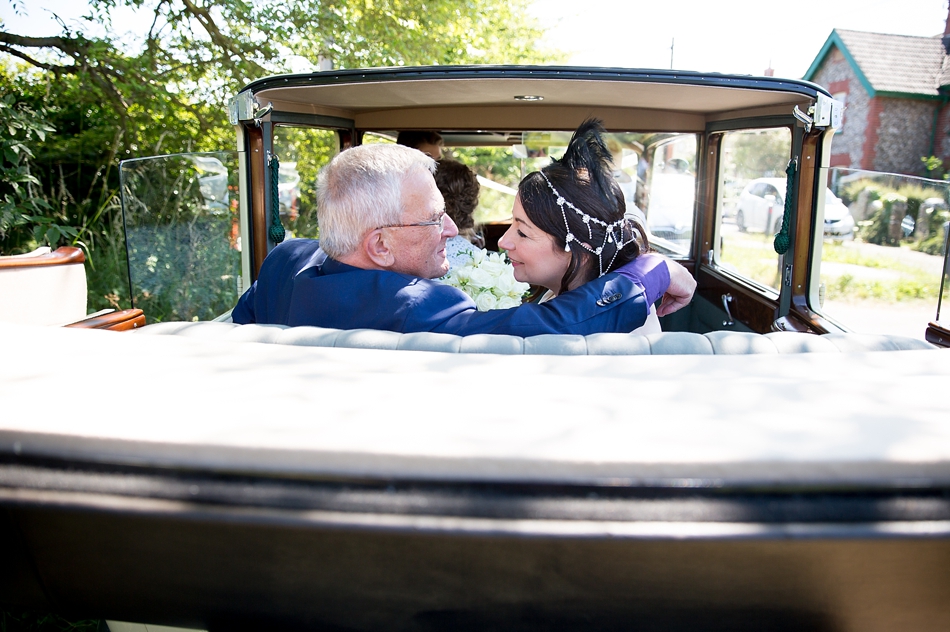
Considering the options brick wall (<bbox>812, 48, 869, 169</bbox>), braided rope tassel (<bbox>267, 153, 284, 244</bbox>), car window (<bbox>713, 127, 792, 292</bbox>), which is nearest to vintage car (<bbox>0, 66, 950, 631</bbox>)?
braided rope tassel (<bbox>267, 153, 284, 244</bbox>)

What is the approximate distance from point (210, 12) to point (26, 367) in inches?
342

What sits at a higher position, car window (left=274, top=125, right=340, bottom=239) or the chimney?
the chimney

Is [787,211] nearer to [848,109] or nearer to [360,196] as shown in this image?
[360,196]

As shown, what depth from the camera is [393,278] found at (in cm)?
214

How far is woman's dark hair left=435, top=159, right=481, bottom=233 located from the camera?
441 centimetres

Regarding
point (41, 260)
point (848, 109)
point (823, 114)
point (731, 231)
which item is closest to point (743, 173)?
point (731, 231)

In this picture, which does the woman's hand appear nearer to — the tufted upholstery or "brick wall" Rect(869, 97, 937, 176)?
the tufted upholstery

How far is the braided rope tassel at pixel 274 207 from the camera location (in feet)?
11.6

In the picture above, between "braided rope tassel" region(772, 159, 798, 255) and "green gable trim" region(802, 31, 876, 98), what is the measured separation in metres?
20.9

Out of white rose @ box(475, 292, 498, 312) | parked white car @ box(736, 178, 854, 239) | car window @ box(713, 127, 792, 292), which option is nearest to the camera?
white rose @ box(475, 292, 498, 312)

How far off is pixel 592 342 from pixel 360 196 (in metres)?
1.22

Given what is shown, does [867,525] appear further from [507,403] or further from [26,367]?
[26,367]

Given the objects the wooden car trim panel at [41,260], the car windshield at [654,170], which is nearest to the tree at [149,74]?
the wooden car trim panel at [41,260]

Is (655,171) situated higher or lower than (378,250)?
higher
